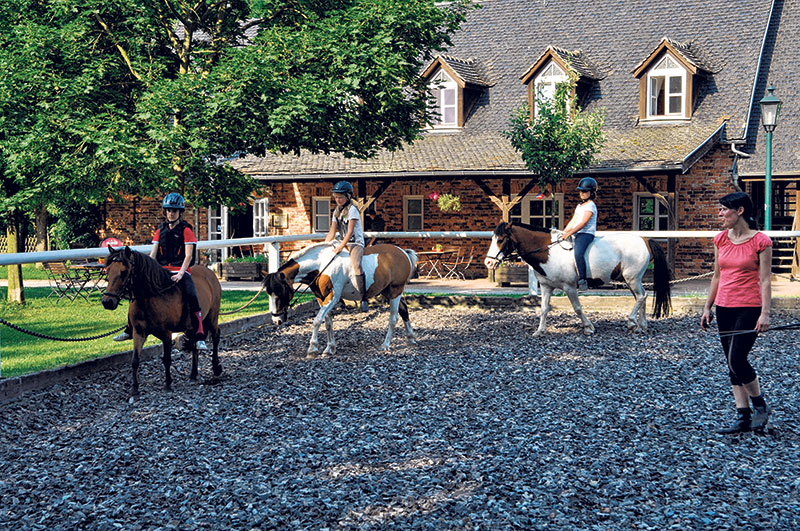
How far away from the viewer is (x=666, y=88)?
22.3m

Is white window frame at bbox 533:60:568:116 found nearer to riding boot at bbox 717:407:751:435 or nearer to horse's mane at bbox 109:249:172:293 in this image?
horse's mane at bbox 109:249:172:293

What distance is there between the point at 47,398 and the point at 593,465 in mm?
4935

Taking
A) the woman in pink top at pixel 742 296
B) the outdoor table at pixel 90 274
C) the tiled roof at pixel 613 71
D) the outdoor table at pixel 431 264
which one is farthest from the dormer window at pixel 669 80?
the woman in pink top at pixel 742 296

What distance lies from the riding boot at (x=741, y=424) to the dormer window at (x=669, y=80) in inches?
667

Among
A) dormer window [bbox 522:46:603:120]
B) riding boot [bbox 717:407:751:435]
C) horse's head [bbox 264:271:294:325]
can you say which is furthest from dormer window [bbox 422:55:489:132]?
riding boot [bbox 717:407:751:435]

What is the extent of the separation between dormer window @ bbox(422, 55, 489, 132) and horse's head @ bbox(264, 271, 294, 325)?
1420 centimetres

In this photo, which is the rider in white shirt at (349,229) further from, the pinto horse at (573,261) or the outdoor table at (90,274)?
the outdoor table at (90,274)

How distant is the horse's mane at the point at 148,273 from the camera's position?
758 centimetres

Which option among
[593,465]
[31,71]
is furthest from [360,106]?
[593,465]

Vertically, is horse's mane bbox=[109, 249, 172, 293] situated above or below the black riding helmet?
below

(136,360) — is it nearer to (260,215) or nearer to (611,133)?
(611,133)

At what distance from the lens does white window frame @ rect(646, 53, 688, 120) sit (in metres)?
22.0

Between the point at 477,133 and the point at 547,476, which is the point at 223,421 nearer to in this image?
the point at 547,476

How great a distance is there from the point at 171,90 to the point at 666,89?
14.1m
